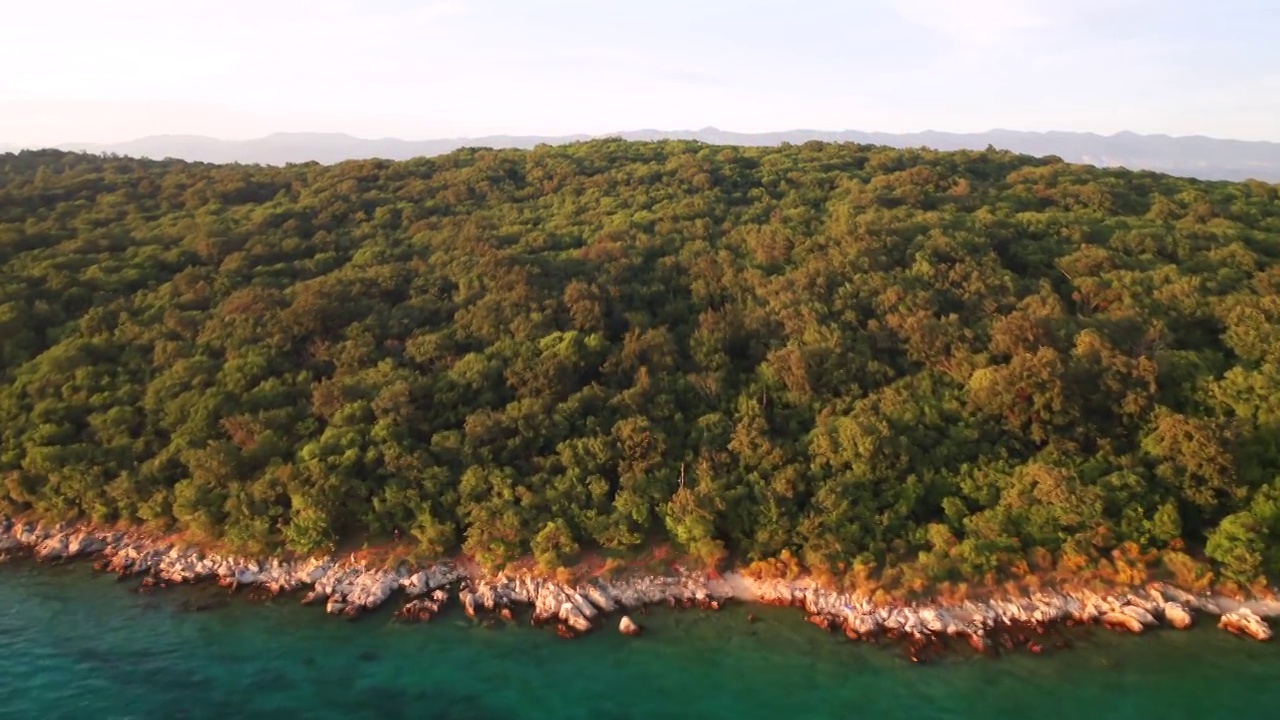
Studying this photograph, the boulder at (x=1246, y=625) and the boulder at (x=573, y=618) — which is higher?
the boulder at (x=1246, y=625)

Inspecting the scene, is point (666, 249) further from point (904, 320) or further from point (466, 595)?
point (466, 595)

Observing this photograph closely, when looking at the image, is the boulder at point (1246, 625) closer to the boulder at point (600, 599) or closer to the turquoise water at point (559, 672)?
the turquoise water at point (559, 672)

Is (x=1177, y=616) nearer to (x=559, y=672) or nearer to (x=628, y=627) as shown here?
(x=628, y=627)

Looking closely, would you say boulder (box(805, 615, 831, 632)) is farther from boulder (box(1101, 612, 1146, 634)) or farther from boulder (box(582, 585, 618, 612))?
boulder (box(1101, 612, 1146, 634))

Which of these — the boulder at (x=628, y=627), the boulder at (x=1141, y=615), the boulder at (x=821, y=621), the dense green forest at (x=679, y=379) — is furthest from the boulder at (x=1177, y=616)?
the boulder at (x=628, y=627)

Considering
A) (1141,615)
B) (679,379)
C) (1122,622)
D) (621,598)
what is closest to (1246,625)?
(1141,615)

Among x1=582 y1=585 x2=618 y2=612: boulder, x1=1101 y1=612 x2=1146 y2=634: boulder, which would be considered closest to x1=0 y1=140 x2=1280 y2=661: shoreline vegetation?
x1=1101 y1=612 x2=1146 y2=634: boulder

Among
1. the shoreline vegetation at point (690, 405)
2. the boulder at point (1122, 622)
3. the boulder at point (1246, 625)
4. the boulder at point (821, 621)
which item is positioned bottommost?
the boulder at point (821, 621)
